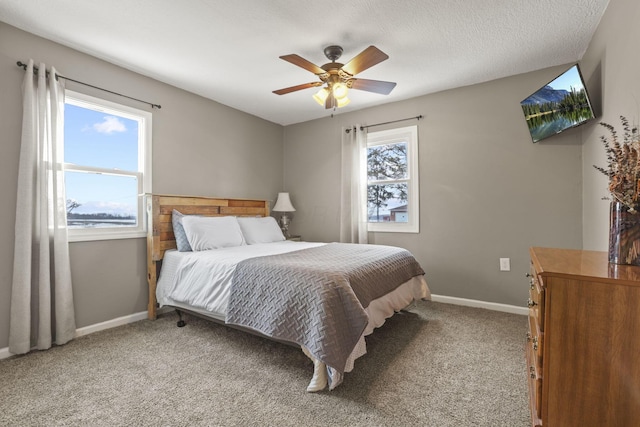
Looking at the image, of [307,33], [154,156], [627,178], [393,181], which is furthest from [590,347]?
[154,156]

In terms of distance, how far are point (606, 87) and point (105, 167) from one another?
4.14 m

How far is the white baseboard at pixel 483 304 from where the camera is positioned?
306 centimetres

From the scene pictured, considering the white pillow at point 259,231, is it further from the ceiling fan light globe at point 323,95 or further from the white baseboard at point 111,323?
the ceiling fan light globe at point 323,95

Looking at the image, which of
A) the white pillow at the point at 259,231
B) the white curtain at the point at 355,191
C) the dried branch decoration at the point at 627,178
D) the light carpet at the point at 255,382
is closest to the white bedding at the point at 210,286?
the light carpet at the point at 255,382

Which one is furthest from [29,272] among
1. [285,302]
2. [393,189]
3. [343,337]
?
[393,189]

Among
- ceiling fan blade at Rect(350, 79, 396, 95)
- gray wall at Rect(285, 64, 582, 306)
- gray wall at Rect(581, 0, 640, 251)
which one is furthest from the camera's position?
gray wall at Rect(285, 64, 582, 306)

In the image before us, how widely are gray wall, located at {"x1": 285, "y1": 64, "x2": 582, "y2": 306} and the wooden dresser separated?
7.34ft

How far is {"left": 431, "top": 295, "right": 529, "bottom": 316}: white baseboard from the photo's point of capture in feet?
10.1

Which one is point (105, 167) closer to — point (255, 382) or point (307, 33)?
point (307, 33)

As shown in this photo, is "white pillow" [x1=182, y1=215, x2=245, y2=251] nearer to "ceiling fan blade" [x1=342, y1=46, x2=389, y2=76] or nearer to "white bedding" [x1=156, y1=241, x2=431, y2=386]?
"white bedding" [x1=156, y1=241, x2=431, y2=386]

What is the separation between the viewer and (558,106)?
2555mm

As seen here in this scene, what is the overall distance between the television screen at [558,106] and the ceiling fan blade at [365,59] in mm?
1453

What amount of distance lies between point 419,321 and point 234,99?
3.29m

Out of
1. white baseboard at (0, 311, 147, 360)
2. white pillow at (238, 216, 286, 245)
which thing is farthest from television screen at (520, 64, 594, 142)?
white baseboard at (0, 311, 147, 360)
